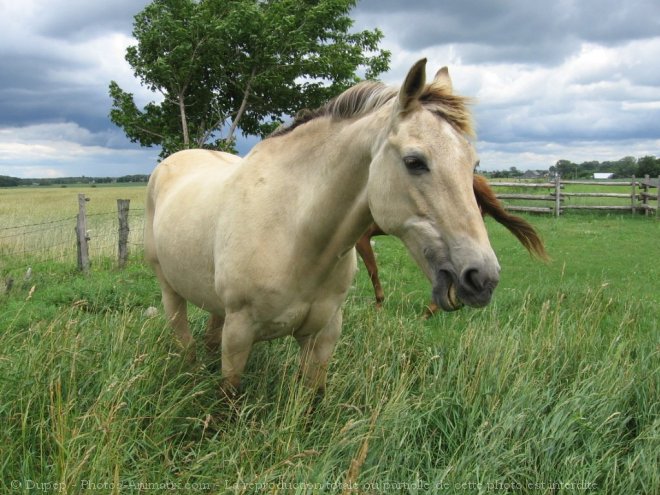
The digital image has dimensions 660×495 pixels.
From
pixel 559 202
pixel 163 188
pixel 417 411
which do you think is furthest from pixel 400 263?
pixel 559 202

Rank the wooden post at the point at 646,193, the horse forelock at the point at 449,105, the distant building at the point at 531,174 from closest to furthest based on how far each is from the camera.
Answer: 1. the horse forelock at the point at 449,105
2. the wooden post at the point at 646,193
3. the distant building at the point at 531,174

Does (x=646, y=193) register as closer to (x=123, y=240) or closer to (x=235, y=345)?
(x=123, y=240)

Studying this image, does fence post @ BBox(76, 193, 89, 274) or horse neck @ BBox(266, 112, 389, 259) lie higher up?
horse neck @ BBox(266, 112, 389, 259)

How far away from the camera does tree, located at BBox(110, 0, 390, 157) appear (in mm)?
13234

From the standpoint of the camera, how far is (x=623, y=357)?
155 inches

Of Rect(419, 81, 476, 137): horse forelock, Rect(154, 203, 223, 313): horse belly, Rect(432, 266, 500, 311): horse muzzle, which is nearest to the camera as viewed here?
Rect(432, 266, 500, 311): horse muzzle

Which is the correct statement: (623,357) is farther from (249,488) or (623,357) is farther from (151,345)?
(151,345)

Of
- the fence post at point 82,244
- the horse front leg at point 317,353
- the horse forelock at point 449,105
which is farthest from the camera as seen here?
the fence post at point 82,244

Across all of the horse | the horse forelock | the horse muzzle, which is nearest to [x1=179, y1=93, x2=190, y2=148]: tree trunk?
the horse

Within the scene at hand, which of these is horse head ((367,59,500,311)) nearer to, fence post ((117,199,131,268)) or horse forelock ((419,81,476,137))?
horse forelock ((419,81,476,137))

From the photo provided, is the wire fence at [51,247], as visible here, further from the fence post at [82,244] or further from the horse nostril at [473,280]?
the horse nostril at [473,280]

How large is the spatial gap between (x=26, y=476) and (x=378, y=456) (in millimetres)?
1592

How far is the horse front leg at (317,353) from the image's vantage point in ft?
9.99

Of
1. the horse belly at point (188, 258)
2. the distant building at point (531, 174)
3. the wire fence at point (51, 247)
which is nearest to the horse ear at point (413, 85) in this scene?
the horse belly at point (188, 258)
